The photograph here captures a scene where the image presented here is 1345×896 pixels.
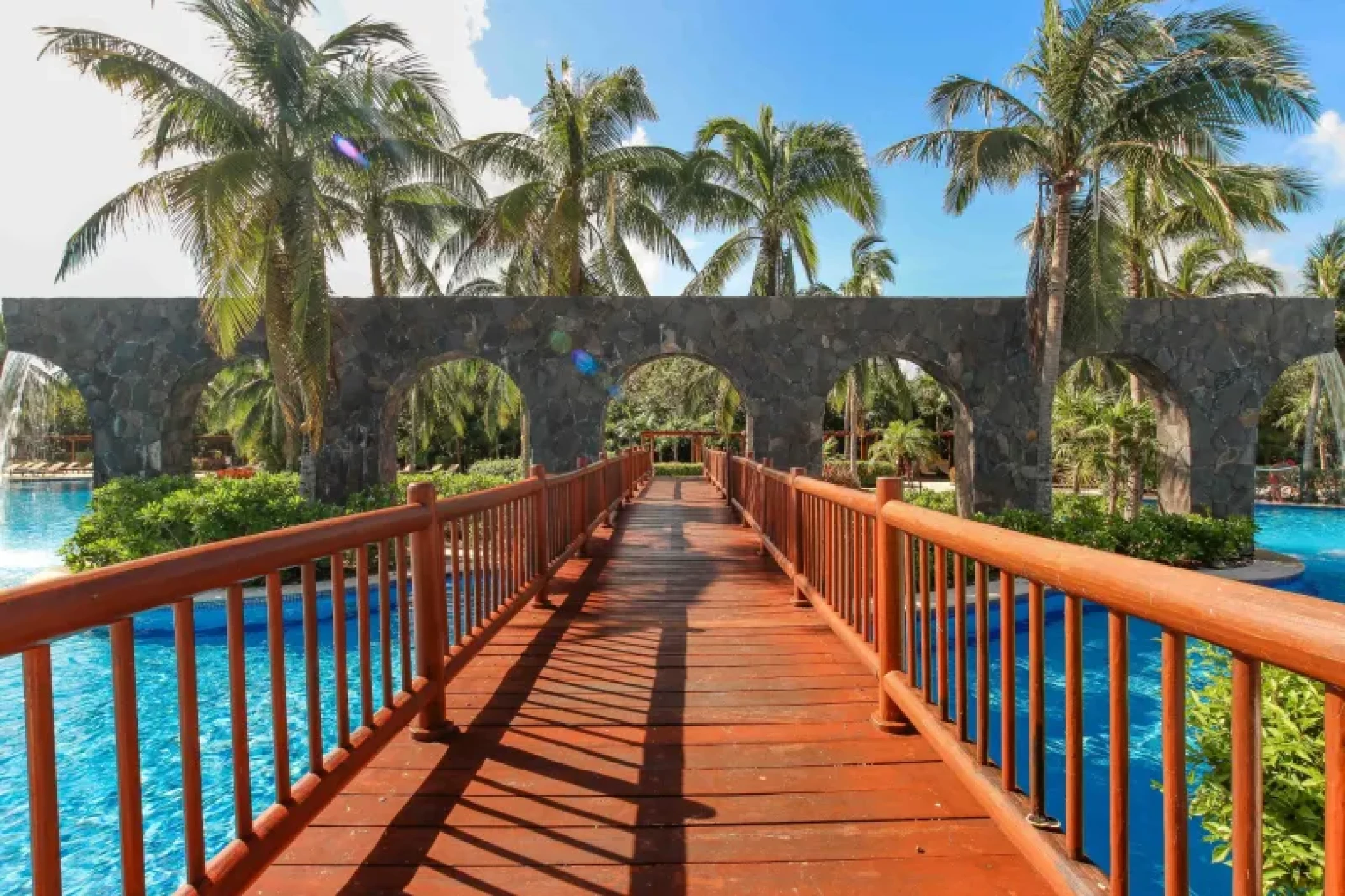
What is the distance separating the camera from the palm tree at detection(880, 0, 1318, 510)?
33.7 feet

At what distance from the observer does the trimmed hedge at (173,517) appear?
28.9 feet

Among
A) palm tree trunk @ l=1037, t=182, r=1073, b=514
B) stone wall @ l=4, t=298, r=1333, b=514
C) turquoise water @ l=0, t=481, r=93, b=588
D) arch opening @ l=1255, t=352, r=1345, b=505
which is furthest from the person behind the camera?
arch opening @ l=1255, t=352, r=1345, b=505

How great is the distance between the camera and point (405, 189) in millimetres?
15102

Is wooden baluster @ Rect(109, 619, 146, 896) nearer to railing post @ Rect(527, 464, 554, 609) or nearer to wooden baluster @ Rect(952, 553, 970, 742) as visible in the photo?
wooden baluster @ Rect(952, 553, 970, 742)

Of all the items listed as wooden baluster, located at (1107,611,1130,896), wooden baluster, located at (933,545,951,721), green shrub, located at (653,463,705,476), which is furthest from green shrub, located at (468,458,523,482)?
wooden baluster, located at (1107,611,1130,896)

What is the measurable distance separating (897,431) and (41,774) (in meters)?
26.7

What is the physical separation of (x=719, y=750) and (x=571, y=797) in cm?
73

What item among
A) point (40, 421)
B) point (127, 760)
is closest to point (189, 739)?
point (127, 760)

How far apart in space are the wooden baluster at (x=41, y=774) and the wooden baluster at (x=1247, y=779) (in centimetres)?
197

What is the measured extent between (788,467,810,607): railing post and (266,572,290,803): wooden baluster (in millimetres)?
4072

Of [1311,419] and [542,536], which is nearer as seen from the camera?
[542,536]

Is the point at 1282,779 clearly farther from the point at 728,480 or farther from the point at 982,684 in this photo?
the point at 728,480

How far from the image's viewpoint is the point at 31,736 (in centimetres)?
126

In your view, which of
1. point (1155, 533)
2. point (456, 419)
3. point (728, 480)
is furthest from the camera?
point (456, 419)
